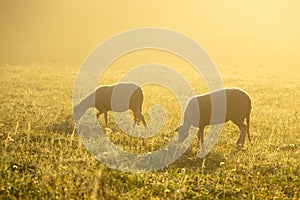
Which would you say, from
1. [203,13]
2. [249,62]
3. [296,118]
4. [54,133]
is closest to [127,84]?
[54,133]

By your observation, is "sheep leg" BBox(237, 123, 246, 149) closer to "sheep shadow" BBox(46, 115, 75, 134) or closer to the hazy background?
"sheep shadow" BBox(46, 115, 75, 134)

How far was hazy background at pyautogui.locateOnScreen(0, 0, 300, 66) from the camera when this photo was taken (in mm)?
52531

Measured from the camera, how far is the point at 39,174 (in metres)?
8.14

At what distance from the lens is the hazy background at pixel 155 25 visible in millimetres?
52531

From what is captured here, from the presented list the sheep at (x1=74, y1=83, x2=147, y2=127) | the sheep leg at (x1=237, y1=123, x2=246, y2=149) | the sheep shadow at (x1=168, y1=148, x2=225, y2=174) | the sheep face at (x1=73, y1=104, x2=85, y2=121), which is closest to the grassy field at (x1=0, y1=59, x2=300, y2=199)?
the sheep shadow at (x1=168, y1=148, x2=225, y2=174)

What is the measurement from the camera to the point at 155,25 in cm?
7256

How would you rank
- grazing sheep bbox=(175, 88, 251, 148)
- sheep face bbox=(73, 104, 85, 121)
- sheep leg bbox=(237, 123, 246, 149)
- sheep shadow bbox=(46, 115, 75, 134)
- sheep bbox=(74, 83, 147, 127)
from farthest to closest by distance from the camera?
1. sheep face bbox=(73, 104, 85, 121)
2. sheep bbox=(74, 83, 147, 127)
3. sheep shadow bbox=(46, 115, 75, 134)
4. grazing sheep bbox=(175, 88, 251, 148)
5. sheep leg bbox=(237, 123, 246, 149)

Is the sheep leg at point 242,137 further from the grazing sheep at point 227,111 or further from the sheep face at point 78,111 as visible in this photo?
the sheep face at point 78,111

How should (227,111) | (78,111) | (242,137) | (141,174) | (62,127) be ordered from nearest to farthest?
(141,174) → (242,137) → (227,111) → (62,127) → (78,111)

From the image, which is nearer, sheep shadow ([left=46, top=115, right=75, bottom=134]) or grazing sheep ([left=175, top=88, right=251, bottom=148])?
grazing sheep ([left=175, top=88, right=251, bottom=148])

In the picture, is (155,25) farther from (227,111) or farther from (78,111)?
(227,111)

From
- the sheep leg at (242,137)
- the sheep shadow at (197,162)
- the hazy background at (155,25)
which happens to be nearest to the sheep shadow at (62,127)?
the sheep shadow at (197,162)

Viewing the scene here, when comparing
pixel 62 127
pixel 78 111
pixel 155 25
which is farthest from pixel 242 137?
pixel 155 25

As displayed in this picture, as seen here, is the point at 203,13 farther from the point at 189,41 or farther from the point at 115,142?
the point at 115,142
